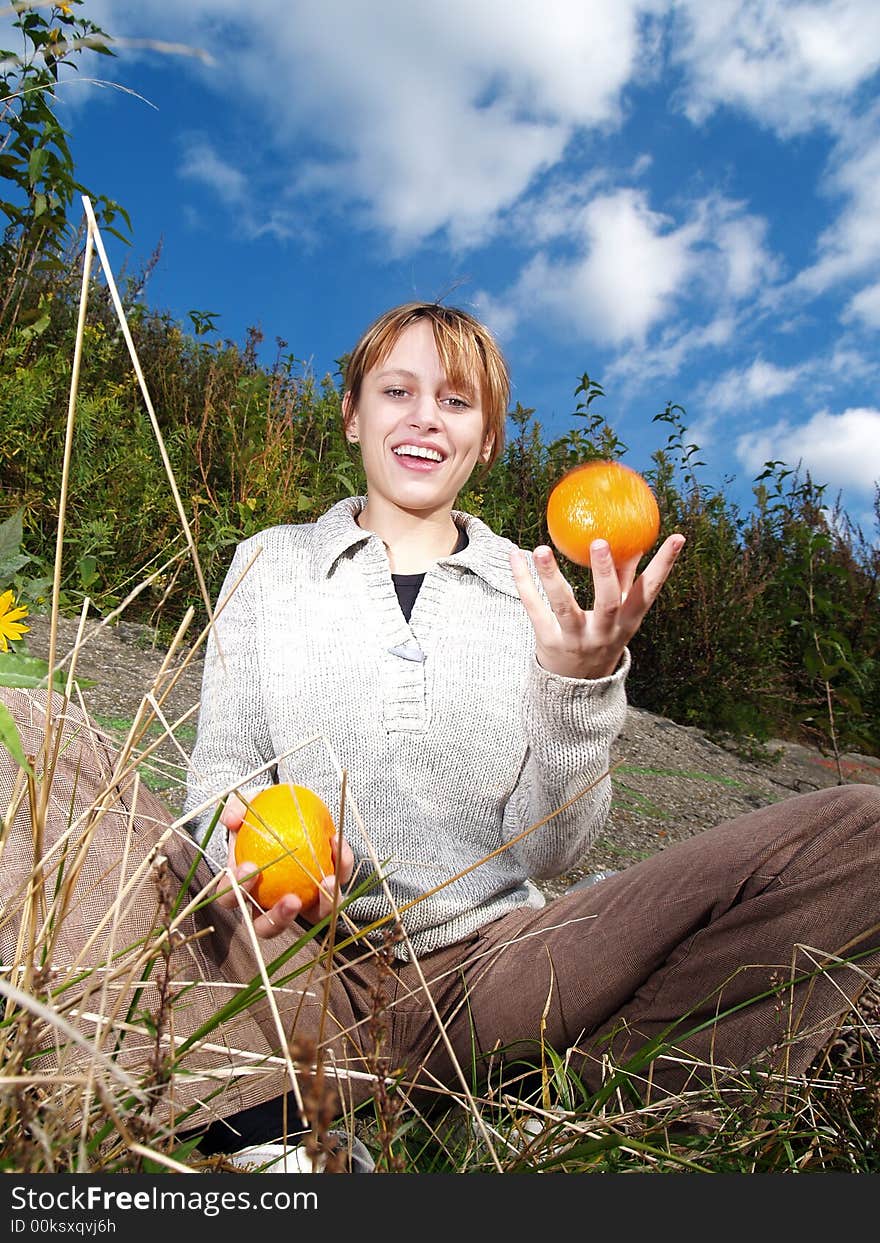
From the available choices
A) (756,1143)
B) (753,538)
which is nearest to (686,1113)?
(756,1143)

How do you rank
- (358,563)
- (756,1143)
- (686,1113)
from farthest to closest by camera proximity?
(358,563)
(686,1113)
(756,1143)

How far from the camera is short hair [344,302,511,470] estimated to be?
197cm

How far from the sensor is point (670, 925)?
61.3 inches

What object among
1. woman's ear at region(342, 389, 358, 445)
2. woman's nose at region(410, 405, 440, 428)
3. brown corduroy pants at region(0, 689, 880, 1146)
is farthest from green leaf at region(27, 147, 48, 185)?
brown corduroy pants at region(0, 689, 880, 1146)

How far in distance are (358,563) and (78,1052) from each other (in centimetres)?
118

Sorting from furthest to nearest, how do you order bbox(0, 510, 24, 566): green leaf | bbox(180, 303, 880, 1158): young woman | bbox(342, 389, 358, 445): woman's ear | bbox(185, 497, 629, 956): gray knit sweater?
bbox(342, 389, 358, 445): woman's ear → bbox(185, 497, 629, 956): gray knit sweater → bbox(180, 303, 880, 1158): young woman → bbox(0, 510, 24, 566): green leaf

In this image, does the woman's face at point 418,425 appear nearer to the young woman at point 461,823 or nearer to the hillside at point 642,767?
the young woman at point 461,823

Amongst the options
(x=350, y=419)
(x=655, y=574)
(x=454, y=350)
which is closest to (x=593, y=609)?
(x=655, y=574)

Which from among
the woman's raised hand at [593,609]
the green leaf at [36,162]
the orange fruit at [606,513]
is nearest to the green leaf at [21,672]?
the woman's raised hand at [593,609]

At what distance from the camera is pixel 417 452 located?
1.94 meters

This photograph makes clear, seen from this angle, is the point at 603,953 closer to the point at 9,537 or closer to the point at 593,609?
the point at 593,609

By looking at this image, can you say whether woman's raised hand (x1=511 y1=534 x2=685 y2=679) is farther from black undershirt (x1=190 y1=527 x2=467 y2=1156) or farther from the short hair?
black undershirt (x1=190 y1=527 x2=467 y2=1156)

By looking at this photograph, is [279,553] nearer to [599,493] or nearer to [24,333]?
[599,493]

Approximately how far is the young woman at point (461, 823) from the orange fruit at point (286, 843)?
0.04 metres
